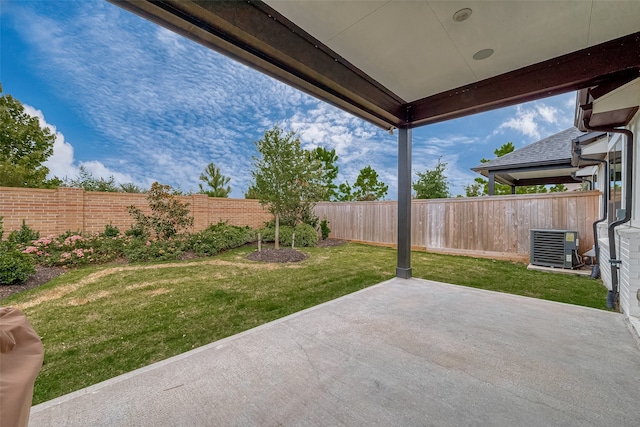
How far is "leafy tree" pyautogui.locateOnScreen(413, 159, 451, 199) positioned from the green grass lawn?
7080 mm

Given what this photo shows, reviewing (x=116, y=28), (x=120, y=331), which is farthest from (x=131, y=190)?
(x=120, y=331)

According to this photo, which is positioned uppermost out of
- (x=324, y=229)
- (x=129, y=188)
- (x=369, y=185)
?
(x=369, y=185)

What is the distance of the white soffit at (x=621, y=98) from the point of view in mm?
2471

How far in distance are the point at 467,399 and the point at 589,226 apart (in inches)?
233

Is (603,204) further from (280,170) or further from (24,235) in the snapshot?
(24,235)

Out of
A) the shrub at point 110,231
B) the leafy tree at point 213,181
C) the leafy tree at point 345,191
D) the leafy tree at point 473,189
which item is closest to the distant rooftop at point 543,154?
the leafy tree at point 473,189

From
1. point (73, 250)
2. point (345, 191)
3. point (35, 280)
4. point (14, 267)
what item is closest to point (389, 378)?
point (14, 267)

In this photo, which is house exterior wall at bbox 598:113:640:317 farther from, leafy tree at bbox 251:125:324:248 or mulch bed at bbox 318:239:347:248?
mulch bed at bbox 318:239:347:248

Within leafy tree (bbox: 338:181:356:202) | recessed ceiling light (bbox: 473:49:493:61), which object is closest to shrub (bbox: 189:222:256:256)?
recessed ceiling light (bbox: 473:49:493:61)

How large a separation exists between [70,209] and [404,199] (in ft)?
26.7

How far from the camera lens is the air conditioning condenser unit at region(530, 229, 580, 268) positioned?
15.8 feet

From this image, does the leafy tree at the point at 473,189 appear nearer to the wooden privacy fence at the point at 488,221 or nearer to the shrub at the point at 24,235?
the wooden privacy fence at the point at 488,221

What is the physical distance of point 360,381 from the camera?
168cm

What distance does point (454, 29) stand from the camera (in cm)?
218
